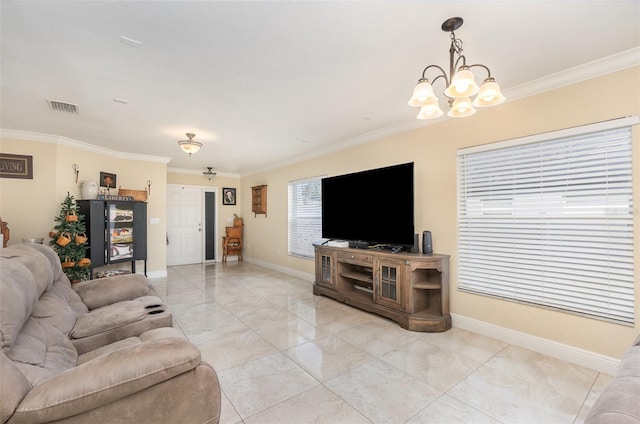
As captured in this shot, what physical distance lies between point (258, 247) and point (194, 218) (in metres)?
1.90

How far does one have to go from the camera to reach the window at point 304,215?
5.29 m

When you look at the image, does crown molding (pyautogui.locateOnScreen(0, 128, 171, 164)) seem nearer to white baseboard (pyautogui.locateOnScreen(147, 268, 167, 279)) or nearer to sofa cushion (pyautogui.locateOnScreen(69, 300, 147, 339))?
white baseboard (pyautogui.locateOnScreen(147, 268, 167, 279))

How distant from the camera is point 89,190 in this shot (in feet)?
14.9

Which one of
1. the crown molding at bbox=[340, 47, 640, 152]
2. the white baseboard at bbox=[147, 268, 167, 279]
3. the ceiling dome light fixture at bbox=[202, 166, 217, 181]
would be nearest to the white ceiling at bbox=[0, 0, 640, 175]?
the crown molding at bbox=[340, 47, 640, 152]

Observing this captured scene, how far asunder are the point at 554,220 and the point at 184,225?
7355 millimetres

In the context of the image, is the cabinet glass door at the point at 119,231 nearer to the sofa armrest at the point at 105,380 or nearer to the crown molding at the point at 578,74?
the sofa armrest at the point at 105,380

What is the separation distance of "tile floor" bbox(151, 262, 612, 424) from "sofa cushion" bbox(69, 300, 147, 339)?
787 millimetres

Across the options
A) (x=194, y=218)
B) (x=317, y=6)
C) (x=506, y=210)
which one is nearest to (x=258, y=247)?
(x=194, y=218)

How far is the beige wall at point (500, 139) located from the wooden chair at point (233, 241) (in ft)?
12.7

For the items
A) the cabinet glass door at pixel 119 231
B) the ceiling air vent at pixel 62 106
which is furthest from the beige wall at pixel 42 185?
the ceiling air vent at pixel 62 106

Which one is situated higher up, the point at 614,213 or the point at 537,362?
the point at 614,213

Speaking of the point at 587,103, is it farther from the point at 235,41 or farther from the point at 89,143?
the point at 89,143

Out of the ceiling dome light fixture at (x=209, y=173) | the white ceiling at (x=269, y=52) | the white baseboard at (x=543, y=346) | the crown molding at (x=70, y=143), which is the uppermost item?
the white ceiling at (x=269, y=52)

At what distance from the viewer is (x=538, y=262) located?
2.63 m
